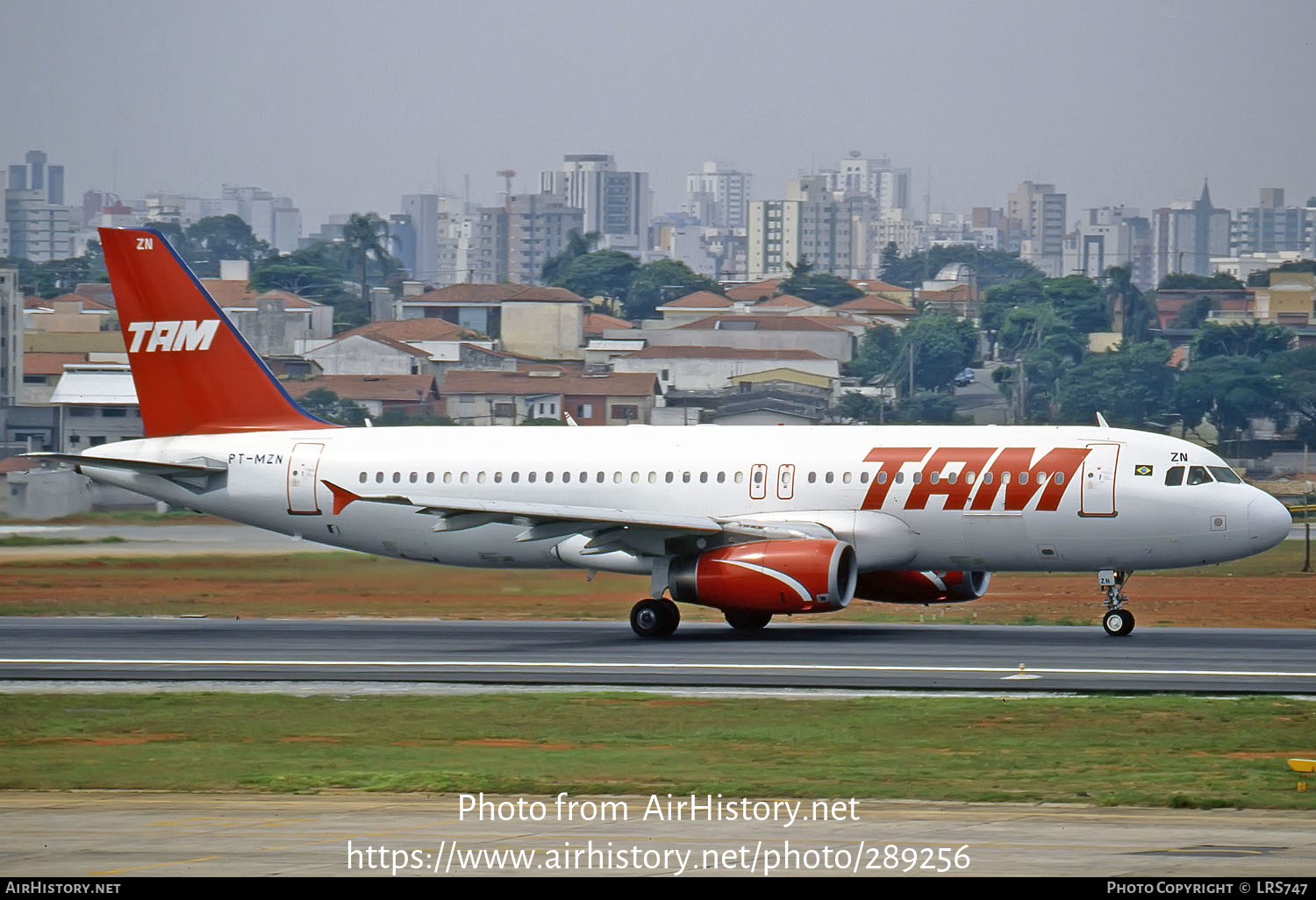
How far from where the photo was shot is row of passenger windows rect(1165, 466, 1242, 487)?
37.3 m

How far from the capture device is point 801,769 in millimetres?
22016

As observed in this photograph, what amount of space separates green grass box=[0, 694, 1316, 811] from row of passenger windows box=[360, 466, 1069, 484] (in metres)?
10.1

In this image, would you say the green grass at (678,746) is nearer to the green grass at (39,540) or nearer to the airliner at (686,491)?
the airliner at (686,491)

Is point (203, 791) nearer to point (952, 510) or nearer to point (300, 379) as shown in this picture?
point (952, 510)

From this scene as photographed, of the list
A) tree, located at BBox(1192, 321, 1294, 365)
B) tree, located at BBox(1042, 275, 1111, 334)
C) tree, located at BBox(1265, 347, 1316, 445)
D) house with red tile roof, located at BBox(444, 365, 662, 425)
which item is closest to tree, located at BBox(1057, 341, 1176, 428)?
tree, located at BBox(1192, 321, 1294, 365)

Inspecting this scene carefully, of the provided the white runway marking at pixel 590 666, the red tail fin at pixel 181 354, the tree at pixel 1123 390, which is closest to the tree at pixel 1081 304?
the tree at pixel 1123 390

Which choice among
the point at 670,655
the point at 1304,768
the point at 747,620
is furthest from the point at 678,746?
the point at 747,620

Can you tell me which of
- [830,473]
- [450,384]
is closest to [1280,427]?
[450,384]

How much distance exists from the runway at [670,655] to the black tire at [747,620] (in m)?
0.31

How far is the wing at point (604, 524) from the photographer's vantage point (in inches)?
1480

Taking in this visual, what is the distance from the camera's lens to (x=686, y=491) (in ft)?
132

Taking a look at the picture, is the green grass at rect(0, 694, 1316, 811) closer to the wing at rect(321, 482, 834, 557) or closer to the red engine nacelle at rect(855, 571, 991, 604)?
the wing at rect(321, 482, 834, 557)

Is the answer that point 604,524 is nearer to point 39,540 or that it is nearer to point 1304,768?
point 1304,768

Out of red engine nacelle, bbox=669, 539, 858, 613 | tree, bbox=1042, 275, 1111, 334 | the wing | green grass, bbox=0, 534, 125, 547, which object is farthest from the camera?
tree, bbox=1042, 275, 1111, 334
